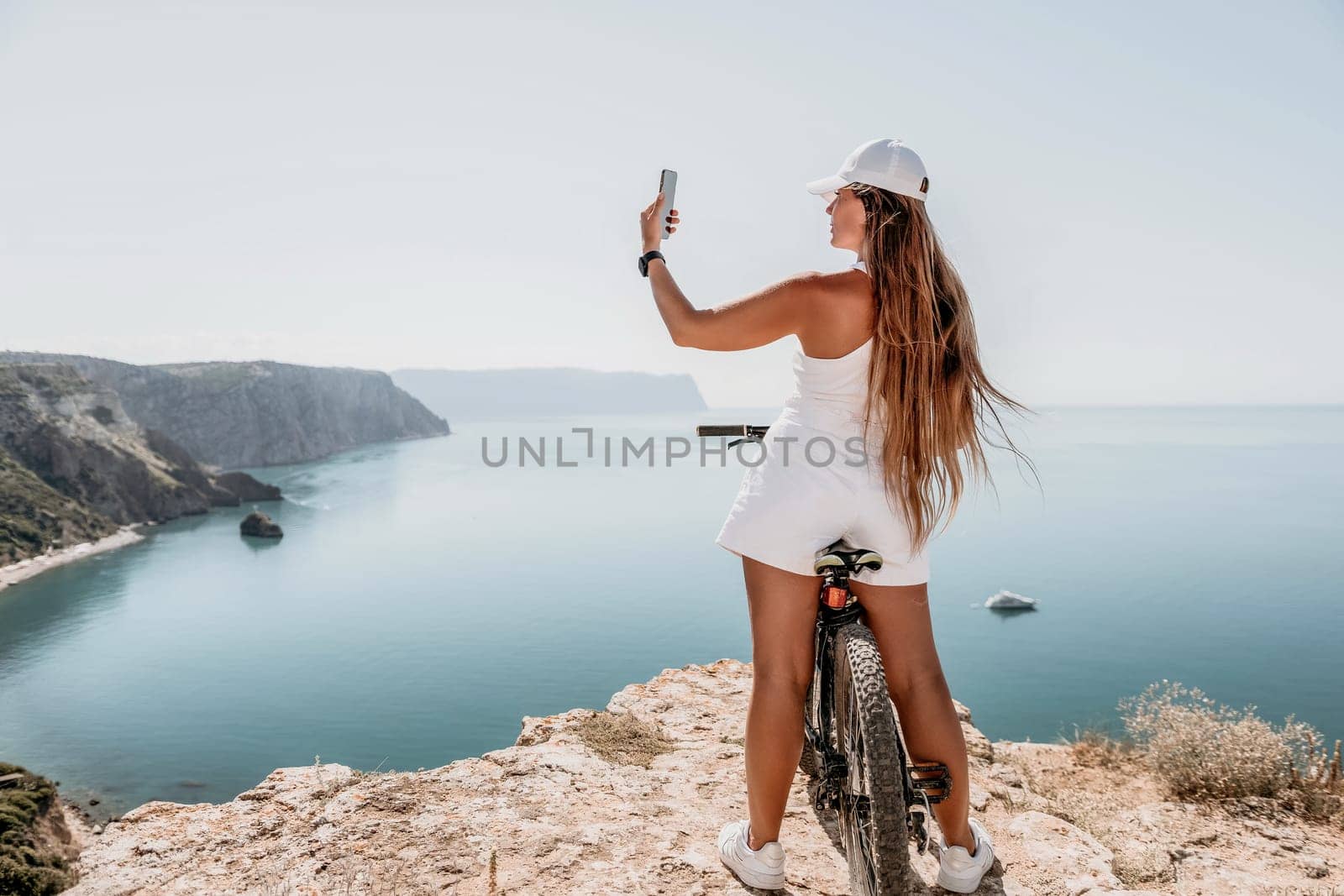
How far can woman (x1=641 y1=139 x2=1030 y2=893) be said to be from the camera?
1.86 metres

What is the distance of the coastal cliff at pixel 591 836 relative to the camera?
2.39 m

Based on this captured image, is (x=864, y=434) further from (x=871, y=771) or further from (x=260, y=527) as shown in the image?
(x=260, y=527)

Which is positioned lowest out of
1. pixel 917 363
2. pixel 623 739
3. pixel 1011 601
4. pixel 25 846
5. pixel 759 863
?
pixel 1011 601

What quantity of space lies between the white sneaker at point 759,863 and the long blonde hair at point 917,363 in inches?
40.3

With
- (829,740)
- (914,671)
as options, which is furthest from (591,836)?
(914,671)

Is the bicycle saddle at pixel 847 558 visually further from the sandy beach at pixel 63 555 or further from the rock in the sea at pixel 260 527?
the rock in the sea at pixel 260 527

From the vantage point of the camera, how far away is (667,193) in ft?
6.88

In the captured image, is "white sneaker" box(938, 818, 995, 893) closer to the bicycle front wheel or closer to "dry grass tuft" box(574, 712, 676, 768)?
the bicycle front wheel

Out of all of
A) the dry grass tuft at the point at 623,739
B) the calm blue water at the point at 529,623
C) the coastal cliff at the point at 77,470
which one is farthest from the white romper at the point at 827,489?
the coastal cliff at the point at 77,470

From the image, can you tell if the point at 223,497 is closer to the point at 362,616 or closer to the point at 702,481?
Result: the point at 362,616

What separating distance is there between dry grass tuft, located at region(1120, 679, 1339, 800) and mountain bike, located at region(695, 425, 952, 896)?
3633mm

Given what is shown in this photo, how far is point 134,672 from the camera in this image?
47.1m

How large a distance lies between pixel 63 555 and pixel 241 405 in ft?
200

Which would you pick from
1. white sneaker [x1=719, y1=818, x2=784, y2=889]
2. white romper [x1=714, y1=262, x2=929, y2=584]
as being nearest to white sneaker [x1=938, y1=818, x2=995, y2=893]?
white sneaker [x1=719, y1=818, x2=784, y2=889]
